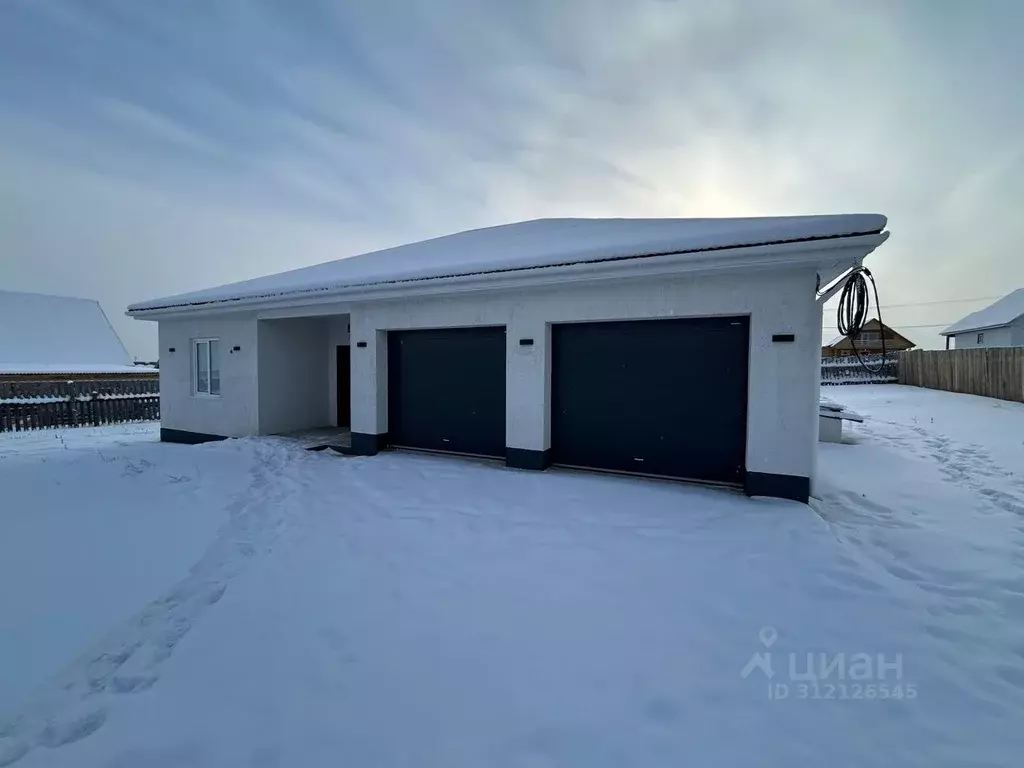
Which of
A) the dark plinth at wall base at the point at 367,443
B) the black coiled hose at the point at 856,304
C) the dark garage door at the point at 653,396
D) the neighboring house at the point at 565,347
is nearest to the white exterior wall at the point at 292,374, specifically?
the neighboring house at the point at 565,347

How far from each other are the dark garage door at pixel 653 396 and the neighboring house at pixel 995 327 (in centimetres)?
2885

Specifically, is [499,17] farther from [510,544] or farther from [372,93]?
[510,544]

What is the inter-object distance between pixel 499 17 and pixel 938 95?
875cm

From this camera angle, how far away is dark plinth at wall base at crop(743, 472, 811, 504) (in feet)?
17.5

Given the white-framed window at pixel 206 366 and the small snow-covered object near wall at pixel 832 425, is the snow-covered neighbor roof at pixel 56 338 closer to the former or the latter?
the white-framed window at pixel 206 366

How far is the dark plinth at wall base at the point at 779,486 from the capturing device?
17.5 ft

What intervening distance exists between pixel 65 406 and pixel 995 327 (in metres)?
43.2

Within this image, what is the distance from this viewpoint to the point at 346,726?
208 cm

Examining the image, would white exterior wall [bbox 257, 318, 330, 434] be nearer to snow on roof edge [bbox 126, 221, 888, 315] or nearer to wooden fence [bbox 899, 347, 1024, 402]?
snow on roof edge [bbox 126, 221, 888, 315]

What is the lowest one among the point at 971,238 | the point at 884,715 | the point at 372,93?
the point at 884,715

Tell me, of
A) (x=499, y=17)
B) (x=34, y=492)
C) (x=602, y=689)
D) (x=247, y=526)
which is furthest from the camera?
(x=499, y=17)

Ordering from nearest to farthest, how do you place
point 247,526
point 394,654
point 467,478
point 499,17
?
1. point 394,654
2. point 247,526
3. point 467,478
4. point 499,17

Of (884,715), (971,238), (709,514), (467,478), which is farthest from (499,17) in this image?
(971,238)

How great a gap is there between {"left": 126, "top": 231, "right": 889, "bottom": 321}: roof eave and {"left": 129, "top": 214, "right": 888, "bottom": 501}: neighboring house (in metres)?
0.02
